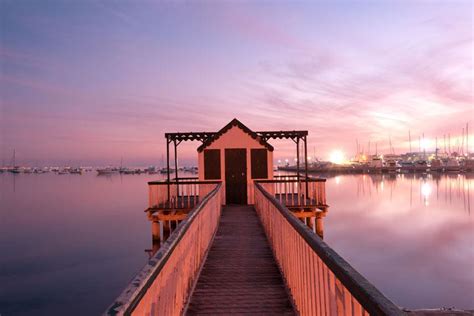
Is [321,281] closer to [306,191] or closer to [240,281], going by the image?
[240,281]

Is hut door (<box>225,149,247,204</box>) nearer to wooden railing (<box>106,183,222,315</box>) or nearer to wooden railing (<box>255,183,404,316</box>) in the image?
wooden railing (<box>106,183,222,315</box>)

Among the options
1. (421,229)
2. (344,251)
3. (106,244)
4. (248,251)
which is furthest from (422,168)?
(248,251)

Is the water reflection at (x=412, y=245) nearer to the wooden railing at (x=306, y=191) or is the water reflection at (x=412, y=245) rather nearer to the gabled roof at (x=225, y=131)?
the wooden railing at (x=306, y=191)

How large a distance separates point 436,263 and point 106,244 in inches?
1031

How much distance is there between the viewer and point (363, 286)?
2164mm

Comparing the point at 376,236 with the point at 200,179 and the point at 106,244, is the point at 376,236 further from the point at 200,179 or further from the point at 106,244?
the point at 106,244

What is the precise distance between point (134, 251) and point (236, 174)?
14.2 meters

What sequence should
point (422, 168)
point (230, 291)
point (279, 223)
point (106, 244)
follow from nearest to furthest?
point (230, 291) < point (279, 223) < point (106, 244) < point (422, 168)

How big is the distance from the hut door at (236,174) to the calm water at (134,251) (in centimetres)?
865

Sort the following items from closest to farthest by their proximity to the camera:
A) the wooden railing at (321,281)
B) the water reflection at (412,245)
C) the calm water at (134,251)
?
1. the wooden railing at (321,281)
2. the calm water at (134,251)
3. the water reflection at (412,245)

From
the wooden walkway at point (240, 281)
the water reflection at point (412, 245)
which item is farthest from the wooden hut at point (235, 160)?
the water reflection at point (412, 245)

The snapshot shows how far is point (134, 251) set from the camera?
25.5 m

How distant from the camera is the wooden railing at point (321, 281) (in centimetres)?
208

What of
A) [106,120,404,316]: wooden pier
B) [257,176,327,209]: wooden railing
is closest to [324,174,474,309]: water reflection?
[257,176,327,209]: wooden railing
